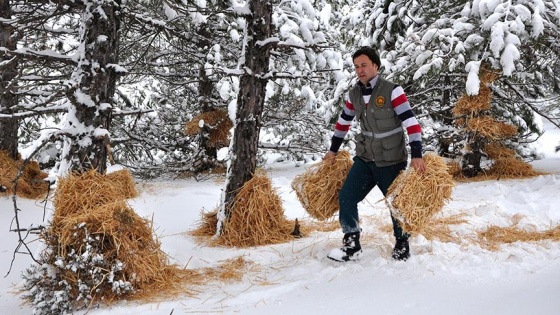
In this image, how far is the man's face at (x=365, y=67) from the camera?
399 centimetres

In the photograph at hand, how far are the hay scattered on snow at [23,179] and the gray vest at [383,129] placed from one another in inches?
218

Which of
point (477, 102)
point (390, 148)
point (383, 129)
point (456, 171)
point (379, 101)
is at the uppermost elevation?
point (477, 102)

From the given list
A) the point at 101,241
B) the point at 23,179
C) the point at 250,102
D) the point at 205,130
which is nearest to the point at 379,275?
the point at 101,241

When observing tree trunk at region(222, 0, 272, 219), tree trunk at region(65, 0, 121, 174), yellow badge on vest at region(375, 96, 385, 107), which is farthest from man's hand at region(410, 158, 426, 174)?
tree trunk at region(65, 0, 121, 174)

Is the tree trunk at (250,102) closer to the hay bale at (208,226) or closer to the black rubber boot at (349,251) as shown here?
the hay bale at (208,226)

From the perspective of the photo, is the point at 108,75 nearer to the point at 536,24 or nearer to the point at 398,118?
the point at 398,118

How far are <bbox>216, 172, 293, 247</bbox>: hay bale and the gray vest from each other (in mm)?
1544

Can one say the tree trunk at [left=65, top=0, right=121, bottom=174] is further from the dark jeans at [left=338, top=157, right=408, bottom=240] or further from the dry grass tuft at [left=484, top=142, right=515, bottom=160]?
the dry grass tuft at [left=484, top=142, right=515, bottom=160]

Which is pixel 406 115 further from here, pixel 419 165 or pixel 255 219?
pixel 255 219

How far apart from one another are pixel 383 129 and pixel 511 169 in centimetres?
490

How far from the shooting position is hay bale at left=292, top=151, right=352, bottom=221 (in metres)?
4.49

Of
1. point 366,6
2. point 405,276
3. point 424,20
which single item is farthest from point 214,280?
point 366,6

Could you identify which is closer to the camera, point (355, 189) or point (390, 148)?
point (390, 148)

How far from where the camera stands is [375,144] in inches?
158
